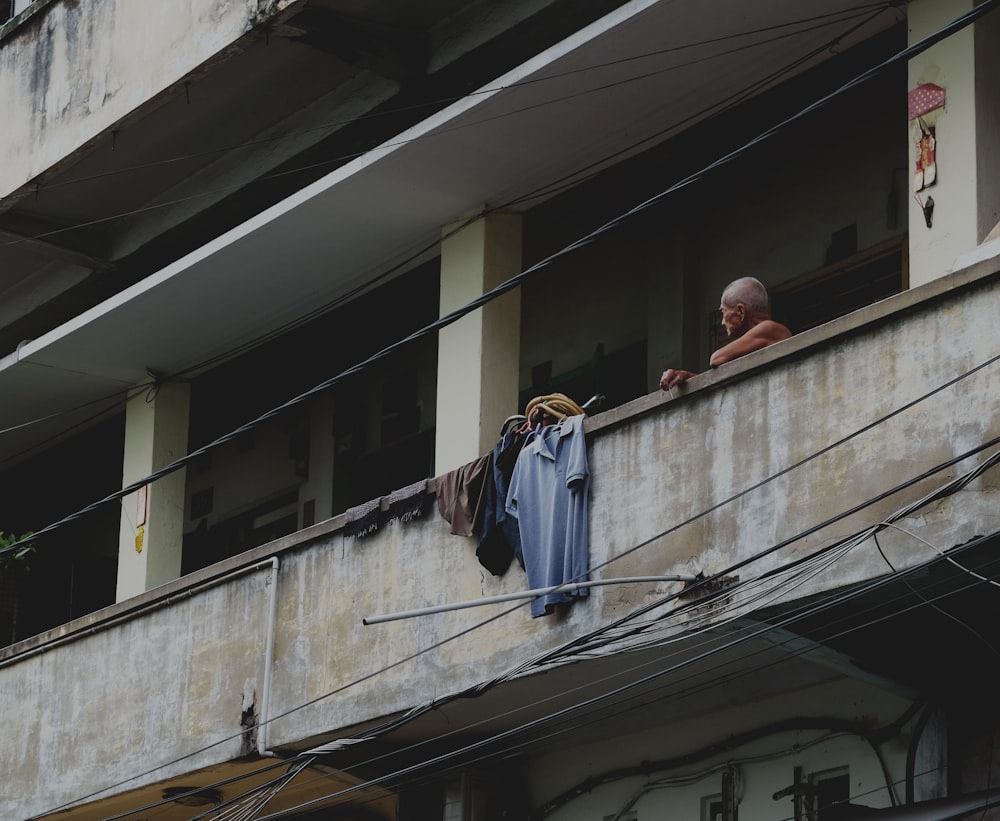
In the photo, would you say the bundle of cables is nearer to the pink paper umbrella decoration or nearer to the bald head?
the bald head

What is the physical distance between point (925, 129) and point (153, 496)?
8.42m

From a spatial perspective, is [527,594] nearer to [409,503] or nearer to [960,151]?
[409,503]

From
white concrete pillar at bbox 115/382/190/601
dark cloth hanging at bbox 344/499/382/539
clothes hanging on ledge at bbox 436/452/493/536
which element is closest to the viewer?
clothes hanging on ledge at bbox 436/452/493/536

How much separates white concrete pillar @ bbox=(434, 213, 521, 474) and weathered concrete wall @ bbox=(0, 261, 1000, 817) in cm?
112

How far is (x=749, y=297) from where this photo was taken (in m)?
12.5

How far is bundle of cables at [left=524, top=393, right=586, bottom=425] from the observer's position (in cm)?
1304

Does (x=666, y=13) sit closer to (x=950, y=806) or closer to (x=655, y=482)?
(x=655, y=482)

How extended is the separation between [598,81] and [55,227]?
6.37 m

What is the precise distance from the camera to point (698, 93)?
13977 millimetres

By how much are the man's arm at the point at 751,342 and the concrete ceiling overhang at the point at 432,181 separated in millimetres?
2112

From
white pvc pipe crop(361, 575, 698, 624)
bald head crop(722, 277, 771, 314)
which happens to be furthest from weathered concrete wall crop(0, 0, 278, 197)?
white pvc pipe crop(361, 575, 698, 624)

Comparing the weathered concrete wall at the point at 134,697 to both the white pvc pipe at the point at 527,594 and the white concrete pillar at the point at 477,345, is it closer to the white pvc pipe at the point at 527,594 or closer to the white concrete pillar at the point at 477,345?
the white concrete pillar at the point at 477,345

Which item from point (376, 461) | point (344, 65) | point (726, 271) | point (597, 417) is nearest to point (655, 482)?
point (597, 417)

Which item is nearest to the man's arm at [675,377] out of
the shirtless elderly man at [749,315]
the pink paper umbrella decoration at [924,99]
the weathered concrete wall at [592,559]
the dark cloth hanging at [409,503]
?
the weathered concrete wall at [592,559]
